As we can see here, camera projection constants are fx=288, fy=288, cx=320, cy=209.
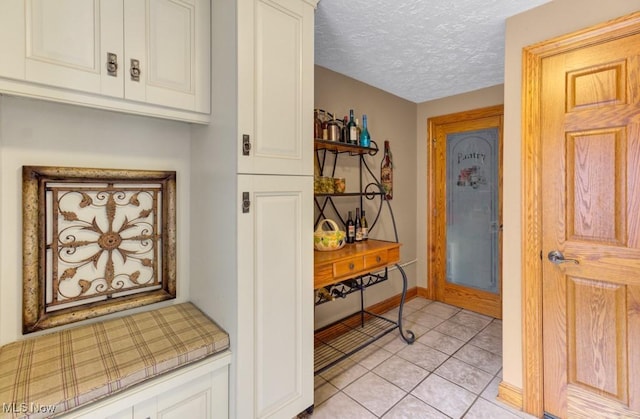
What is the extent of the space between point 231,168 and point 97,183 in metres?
0.70

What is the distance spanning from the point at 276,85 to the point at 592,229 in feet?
5.86

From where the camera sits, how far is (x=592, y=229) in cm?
150

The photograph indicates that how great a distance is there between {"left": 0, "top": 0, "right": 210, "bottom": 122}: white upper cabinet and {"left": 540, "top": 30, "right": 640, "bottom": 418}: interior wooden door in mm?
1898

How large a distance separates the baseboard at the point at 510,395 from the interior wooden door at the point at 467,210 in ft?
4.33

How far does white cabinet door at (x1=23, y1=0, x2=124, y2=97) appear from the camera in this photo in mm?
1058

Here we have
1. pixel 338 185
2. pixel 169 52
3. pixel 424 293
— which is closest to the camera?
pixel 169 52

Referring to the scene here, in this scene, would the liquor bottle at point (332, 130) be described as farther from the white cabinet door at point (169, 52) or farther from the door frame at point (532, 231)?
the door frame at point (532, 231)

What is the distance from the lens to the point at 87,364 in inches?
43.8

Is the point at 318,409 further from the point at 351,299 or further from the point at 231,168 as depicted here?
the point at 231,168

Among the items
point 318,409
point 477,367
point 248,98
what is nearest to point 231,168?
point 248,98

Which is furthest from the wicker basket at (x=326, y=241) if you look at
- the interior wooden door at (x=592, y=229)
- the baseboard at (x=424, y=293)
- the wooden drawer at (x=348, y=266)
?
the baseboard at (x=424, y=293)

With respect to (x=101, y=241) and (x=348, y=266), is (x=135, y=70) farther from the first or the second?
(x=348, y=266)

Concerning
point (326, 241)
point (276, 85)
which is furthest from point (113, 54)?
point (326, 241)

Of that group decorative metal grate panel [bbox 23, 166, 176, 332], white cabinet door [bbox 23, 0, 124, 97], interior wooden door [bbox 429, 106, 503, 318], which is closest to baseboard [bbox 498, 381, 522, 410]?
interior wooden door [bbox 429, 106, 503, 318]
